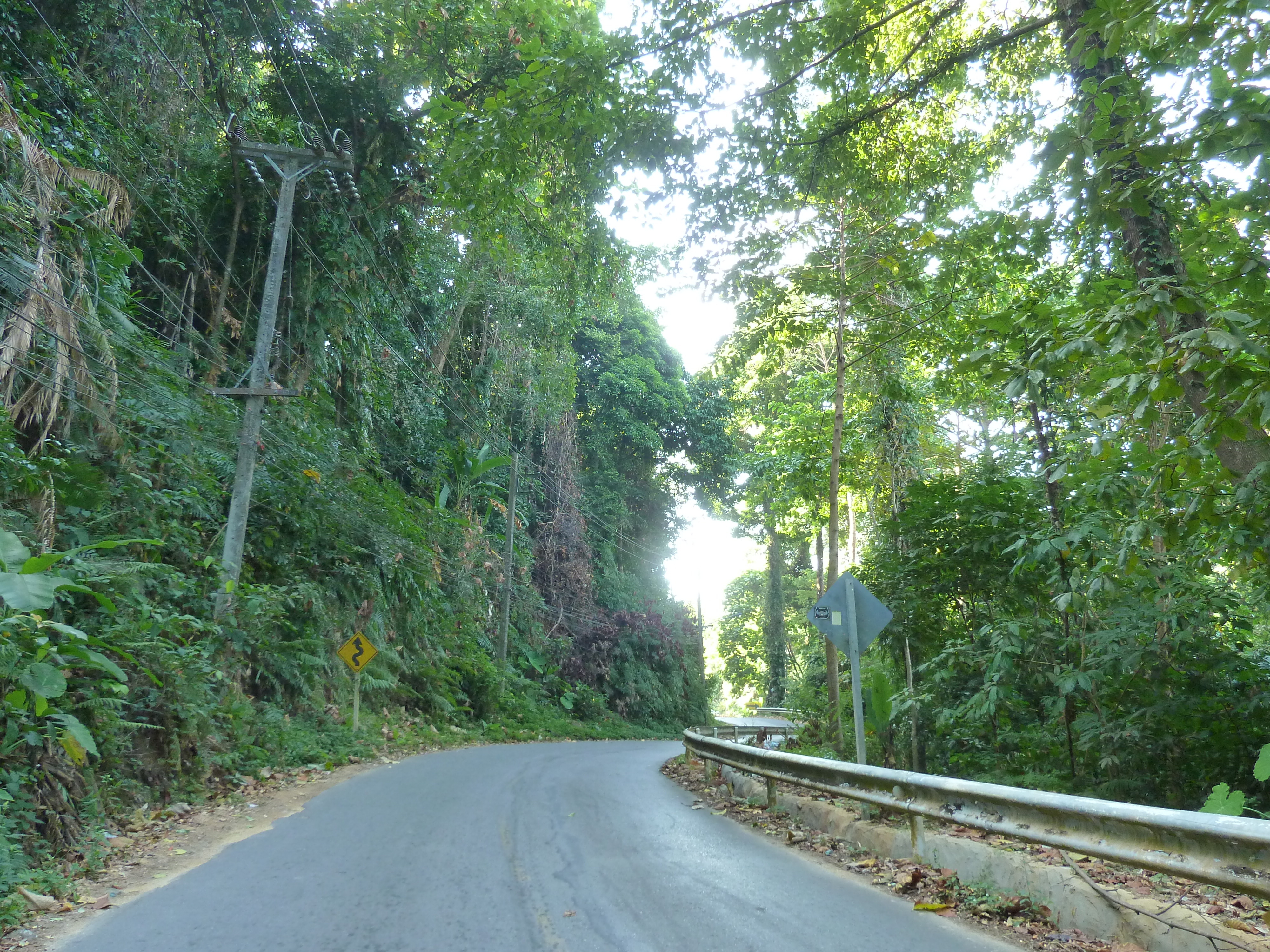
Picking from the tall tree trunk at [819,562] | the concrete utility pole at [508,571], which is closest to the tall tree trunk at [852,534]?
the tall tree trunk at [819,562]

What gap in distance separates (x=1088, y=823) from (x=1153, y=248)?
174 inches

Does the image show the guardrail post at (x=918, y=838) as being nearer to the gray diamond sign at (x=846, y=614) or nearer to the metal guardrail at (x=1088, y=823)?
the metal guardrail at (x=1088, y=823)

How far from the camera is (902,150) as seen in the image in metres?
9.88

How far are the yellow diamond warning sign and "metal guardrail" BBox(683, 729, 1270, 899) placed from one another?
36.4 ft

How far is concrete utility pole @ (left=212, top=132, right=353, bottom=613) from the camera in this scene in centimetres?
1270

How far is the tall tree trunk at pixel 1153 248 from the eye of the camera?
4641mm

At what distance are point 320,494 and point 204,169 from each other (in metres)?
6.68

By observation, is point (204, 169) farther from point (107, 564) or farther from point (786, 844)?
point (786, 844)

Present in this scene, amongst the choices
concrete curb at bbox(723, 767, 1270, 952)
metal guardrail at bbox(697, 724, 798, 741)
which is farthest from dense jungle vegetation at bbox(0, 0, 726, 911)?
metal guardrail at bbox(697, 724, 798, 741)

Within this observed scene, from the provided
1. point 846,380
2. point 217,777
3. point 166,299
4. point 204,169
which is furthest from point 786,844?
point 204,169

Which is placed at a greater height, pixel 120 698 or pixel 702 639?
pixel 702 639

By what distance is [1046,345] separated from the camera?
518 cm

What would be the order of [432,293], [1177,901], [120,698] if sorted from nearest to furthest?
[1177,901]
[120,698]
[432,293]

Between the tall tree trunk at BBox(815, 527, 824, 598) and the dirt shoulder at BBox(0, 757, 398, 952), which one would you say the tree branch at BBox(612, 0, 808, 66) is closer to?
the dirt shoulder at BBox(0, 757, 398, 952)
